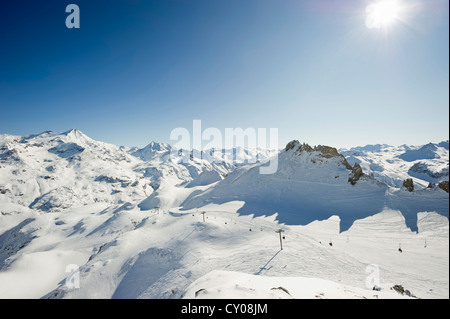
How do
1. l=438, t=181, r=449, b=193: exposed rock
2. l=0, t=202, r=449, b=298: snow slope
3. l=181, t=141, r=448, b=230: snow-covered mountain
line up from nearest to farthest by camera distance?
l=0, t=202, r=449, b=298: snow slope → l=181, t=141, r=448, b=230: snow-covered mountain → l=438, t=181, r=449, b=193: exposed rock

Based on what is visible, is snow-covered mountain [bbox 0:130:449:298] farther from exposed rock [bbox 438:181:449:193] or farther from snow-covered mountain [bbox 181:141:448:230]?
exposed rock [bbox 438:181:449:193]

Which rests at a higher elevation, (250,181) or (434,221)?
(250,181)

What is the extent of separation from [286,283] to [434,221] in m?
40.9

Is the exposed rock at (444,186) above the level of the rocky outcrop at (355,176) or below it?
below

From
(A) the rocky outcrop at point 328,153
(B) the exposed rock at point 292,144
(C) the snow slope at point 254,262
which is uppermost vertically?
(B) the exposed rock at point 292,144

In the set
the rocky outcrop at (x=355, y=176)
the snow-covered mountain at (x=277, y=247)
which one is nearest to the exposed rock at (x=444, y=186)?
the snow-covered mountain at (x=277, y=247)

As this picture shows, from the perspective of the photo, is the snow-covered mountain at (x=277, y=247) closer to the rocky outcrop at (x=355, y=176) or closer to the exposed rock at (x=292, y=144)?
the rocky outcrop at (x=355, y=176)

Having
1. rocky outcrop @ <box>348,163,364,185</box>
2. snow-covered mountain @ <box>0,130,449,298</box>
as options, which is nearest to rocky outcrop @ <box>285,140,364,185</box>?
rocky outcrop @ <box>348,163,364,185</box>

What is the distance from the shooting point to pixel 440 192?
42844mm

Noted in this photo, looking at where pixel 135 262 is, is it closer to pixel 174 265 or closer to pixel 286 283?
pixel 174 265

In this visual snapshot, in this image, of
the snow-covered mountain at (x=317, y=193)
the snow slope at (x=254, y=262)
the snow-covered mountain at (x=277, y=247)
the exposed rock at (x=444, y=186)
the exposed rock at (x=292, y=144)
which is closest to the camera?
the snow slope at (x=254, y=262)
